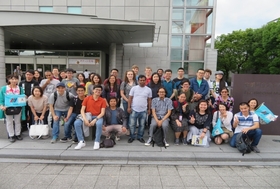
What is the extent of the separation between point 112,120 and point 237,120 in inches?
125

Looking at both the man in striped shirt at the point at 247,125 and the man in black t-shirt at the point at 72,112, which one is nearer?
the man in striped shirt at the point at 247,125

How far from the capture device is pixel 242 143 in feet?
14.6

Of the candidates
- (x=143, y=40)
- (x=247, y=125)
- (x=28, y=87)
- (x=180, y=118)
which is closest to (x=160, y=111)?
(x=180, y=118)

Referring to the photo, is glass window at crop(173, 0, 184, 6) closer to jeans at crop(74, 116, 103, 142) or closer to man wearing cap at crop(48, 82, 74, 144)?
man wearing cap at crop(48, 82, 74, 144)

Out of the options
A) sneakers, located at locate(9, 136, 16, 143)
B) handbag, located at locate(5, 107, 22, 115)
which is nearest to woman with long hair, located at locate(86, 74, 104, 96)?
handbag, located at locate(5, 107, 22, 115)

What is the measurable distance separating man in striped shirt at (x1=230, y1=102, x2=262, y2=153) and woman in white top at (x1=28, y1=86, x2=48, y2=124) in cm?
502

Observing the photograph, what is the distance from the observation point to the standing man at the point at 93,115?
4605mm

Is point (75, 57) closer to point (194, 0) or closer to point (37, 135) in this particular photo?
point (194, 0)

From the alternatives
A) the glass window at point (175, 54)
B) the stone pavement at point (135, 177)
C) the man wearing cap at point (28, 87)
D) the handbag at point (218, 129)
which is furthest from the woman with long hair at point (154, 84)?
the glass window at point (175, 54)

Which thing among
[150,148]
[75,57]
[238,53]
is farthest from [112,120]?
[238,53]

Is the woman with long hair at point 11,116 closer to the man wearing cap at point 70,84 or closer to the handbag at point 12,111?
the handbag at point 12,111

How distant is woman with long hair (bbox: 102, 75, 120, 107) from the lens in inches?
211

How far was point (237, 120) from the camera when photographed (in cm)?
471

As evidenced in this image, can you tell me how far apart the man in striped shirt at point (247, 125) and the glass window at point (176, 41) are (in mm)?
13909
